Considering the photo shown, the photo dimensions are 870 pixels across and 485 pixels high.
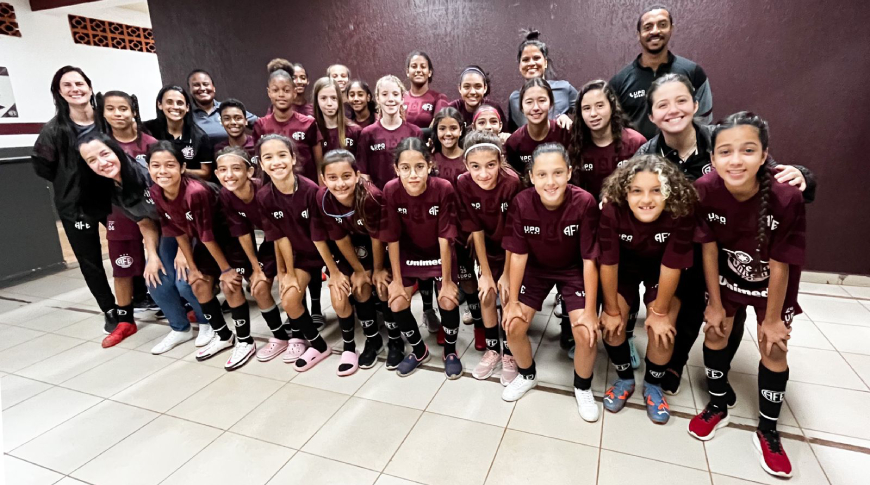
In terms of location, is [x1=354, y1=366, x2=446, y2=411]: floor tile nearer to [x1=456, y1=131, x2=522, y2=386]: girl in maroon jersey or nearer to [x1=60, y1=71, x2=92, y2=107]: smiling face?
[x1=456, y1=131, x2=522, y2=386]: girl in maroon jersey

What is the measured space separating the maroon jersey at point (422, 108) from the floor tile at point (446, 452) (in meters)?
1.94

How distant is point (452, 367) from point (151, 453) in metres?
1.38

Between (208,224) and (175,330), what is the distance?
0.91 m

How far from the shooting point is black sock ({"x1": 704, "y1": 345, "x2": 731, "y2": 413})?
1.72 metres

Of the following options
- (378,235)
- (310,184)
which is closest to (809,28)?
(378,235)

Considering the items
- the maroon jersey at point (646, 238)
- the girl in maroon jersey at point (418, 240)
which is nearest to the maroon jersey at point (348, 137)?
the girl in maroon jersey at point (418, 240)

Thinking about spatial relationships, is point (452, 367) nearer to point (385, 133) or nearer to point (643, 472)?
point (643, 472)

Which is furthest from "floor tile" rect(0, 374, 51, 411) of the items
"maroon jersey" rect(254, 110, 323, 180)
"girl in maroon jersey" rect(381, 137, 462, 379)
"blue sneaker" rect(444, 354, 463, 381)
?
"blue sneaker" rect(444, 354, 463, 381)

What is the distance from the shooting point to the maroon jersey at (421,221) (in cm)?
213

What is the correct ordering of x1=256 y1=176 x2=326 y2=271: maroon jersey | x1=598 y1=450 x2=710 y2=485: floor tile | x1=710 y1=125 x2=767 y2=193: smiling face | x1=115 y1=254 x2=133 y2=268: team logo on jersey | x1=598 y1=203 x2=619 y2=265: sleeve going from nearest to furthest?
x1=710 y1=125 x2=767 y2=193: smiling face, x1=598 y1=450 x2=710 y2=485: floor tile, x1=598 y1=203 x2=619 y2=265: sleeve, x1=256 y1=176 x2=326 y2=271: maroon jersey, x1=115 y1=254 x2=133 y2=268: team logo on jersey

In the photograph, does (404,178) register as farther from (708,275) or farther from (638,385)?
(638,385)

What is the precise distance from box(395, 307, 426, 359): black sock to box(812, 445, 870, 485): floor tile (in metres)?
1.71

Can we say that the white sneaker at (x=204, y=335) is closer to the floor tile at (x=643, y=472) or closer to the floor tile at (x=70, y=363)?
the floor tile at (x=70, y=363)

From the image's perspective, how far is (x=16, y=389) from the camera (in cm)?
239
